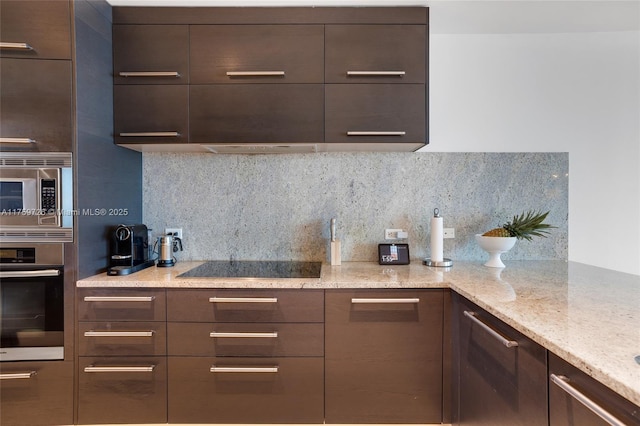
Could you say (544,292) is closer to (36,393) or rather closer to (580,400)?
(580,400)

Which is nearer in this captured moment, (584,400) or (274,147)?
(584,400)

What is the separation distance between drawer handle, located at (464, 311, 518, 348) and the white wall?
126cm

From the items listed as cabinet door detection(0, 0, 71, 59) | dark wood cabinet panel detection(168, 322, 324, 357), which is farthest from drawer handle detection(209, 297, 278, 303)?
cabinet door detection(0, 0, 71, 59)

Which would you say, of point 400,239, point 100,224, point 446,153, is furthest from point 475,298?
point 100,224

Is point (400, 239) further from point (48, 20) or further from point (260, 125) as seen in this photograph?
point (48, 20)

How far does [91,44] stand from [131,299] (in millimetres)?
1407

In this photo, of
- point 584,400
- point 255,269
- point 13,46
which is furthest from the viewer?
point 255,269

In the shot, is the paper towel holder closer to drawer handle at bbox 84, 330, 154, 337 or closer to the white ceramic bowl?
the white ceramic bowl

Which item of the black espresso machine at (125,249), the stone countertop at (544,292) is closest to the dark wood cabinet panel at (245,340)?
the stone countertop at (544,292)

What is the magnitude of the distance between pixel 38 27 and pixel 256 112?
1165 mm

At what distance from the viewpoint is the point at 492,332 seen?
1230mm

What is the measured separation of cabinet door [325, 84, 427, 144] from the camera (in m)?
1.91

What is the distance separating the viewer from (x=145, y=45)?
192 centimetres

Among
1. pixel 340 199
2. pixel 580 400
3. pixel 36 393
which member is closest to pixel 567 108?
pixel 340 199
